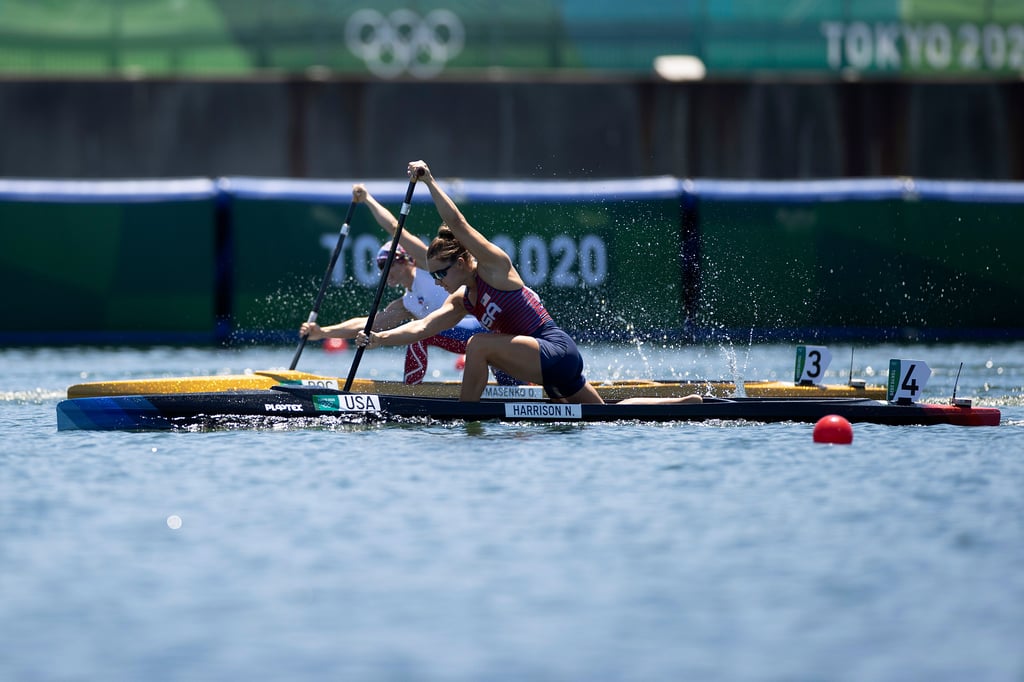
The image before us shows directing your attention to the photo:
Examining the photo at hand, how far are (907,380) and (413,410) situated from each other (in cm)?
336

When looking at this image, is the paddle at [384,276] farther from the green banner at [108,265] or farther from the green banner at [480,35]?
the green banner at [480,35]

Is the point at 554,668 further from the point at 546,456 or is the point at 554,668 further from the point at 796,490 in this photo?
the point at 546,456

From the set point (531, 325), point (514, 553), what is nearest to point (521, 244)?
point (531, 325)

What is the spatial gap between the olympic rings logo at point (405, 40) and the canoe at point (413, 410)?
1116 centimetres

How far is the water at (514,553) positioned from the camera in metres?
5.58

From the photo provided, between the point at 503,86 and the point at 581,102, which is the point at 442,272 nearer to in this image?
the point at 503,86

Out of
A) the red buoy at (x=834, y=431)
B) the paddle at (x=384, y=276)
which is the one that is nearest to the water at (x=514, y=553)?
the red buoy at (x=834, y=431)

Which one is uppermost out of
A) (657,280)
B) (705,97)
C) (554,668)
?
(705,97)

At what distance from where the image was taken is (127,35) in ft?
70.3

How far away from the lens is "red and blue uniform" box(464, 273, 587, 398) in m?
11.0

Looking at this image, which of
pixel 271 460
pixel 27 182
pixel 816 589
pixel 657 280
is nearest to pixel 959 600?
pixel 816 589

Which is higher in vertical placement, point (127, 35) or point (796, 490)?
point (127, 35)

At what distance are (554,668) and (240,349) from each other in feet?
42.9

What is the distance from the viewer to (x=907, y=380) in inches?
444
